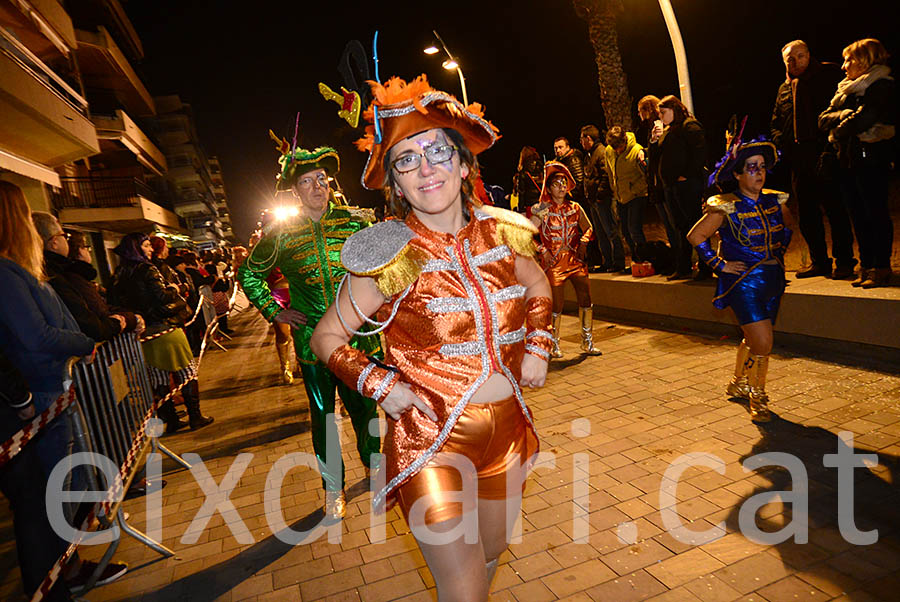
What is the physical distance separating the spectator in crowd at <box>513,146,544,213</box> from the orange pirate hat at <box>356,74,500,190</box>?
10.1m

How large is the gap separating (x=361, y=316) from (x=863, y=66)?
6.54 m

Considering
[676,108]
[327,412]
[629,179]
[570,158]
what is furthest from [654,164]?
[327,412]

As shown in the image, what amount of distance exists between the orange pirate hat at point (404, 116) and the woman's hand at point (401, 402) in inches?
37.2

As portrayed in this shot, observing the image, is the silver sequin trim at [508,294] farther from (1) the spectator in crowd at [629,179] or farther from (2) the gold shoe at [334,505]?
(1) the spectator in crowd at [629,179]

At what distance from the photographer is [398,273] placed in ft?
6.88

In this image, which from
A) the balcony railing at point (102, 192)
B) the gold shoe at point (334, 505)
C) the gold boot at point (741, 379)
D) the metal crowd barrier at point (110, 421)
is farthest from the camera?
the balcony railing at point (102, 192)

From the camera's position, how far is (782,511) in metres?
3.38

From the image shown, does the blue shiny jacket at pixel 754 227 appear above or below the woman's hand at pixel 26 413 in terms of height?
above

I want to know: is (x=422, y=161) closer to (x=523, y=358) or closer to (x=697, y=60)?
(x=523, y=358)

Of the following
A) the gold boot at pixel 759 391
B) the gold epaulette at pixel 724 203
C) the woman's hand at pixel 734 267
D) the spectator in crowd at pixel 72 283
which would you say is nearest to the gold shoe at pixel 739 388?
the gold boot at pixel 759 391

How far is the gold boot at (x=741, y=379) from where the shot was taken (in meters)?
5.12

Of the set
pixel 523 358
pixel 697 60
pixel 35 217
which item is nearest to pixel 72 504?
pixel 35 217

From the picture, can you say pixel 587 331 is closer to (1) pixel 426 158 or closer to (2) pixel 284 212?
(2) pixel 284 212

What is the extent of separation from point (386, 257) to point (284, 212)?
8.81 feet
